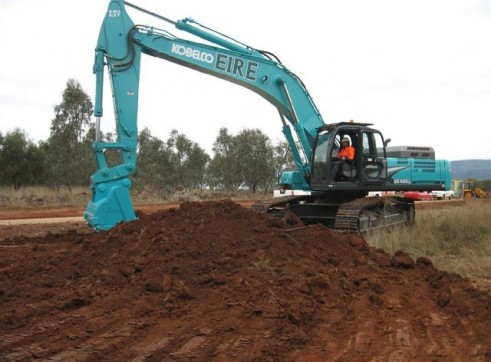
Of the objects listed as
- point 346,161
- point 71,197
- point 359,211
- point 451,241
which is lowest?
point 451,241

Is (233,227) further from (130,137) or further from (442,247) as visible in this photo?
(442,247)

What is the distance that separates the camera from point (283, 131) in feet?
38.8

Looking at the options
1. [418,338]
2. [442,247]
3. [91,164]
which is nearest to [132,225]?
[418,338]

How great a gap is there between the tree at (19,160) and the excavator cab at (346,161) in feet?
102

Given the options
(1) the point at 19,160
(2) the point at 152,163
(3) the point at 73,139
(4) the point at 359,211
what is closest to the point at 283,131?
(4) the point at 359,211

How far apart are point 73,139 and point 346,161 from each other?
A: 24245mm

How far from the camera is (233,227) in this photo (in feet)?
24.6

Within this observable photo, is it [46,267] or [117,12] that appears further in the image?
[117,12]

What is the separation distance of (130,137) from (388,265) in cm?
559

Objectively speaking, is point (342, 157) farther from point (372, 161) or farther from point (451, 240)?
point (451, 240)

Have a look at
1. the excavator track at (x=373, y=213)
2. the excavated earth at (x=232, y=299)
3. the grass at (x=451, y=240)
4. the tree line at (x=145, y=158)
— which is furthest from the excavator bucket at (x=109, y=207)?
the tree line at (x=145, y=158)

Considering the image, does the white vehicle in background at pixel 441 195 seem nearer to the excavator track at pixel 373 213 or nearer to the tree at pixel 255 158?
the tree at pixel 255 158

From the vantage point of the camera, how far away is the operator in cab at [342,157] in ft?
36.2

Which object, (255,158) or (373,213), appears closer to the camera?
(373,213)
